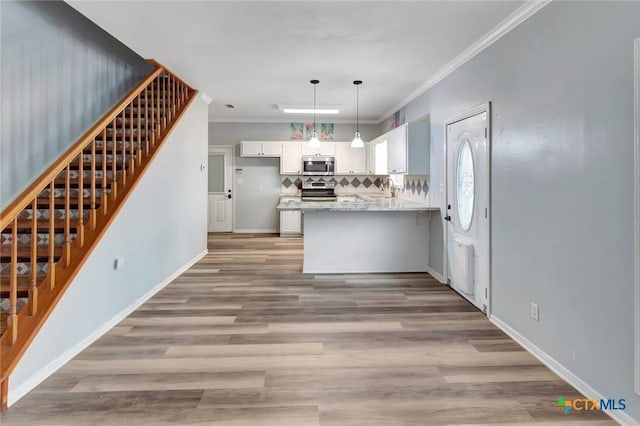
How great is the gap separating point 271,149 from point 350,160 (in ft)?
5.76

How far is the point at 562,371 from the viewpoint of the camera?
7.14 feet

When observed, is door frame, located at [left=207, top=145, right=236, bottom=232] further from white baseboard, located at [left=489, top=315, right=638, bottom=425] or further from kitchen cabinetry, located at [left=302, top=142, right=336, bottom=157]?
white baseboard, located at [left=489, top=315, right=638, bottom=425]

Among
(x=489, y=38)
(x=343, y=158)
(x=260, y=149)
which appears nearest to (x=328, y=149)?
(x=343, y=158)

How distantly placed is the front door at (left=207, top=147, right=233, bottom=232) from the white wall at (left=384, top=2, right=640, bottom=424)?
5908 mm

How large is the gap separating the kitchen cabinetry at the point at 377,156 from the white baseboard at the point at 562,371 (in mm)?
3592

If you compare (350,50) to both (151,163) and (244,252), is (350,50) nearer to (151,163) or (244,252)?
(151,163)

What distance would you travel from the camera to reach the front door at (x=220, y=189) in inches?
304

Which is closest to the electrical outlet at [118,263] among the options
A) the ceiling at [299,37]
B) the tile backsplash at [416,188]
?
the ceiling at [299,37]

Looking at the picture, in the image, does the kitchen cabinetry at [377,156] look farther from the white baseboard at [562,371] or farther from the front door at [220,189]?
the white baseboard at [562,371]

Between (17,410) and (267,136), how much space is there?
6.48 m

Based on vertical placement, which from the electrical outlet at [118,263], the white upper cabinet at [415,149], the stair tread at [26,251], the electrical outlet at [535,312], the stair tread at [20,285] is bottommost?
the electrical outlet at [535,312]

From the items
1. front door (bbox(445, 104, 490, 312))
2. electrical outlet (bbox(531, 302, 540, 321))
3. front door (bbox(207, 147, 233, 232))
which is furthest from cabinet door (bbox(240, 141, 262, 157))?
electrical outlet (bbox(531, 302, 540, 321))

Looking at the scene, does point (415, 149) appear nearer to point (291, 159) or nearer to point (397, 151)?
point (397, 151)

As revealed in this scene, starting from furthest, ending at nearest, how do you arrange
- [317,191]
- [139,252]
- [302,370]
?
[317,191]
[139,252]
[302,370]
